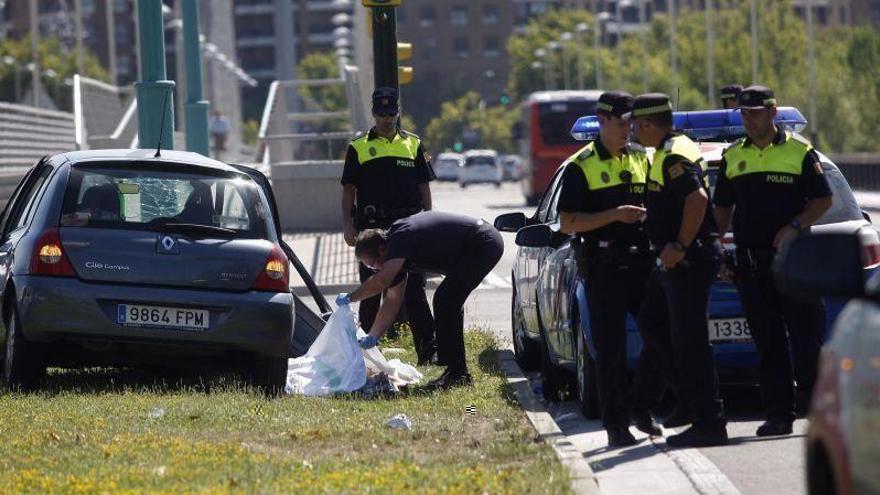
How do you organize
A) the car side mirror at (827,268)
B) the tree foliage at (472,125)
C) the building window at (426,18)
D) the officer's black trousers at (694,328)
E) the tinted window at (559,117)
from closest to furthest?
the car side mirror at (827,268) → the officer's black trousers at (694,328) → the tinted window at (559,117) → the tree foliage at (472,125) → the building window at (426,18)

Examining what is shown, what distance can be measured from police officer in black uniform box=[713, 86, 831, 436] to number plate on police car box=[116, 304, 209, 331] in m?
2.96

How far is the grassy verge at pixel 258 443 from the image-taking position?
7.52 meters

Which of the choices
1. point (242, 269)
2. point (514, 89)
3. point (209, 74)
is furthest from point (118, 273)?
point (514, 89)

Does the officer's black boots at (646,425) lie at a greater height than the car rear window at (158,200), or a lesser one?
lesser

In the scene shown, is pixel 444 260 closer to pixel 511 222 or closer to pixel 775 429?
pixel 511 222

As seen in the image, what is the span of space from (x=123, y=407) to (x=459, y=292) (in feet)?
7.23

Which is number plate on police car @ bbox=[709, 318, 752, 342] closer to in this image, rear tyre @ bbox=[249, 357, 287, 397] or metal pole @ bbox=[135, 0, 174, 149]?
rear tyre @ bbox=[249, 357, 287, 397]

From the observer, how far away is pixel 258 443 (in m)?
8.85

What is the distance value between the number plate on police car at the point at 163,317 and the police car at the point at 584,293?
1.81 m

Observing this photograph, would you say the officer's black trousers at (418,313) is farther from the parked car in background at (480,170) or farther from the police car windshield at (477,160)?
the police car windshield at (477,160)

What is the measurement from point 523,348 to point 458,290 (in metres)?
1.66

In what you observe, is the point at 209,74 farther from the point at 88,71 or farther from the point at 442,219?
the point at 442,219

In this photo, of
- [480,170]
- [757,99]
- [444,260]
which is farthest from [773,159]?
[480,170]

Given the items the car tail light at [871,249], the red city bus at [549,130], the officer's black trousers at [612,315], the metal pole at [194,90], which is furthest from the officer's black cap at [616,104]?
the red city bus at [549,130]
